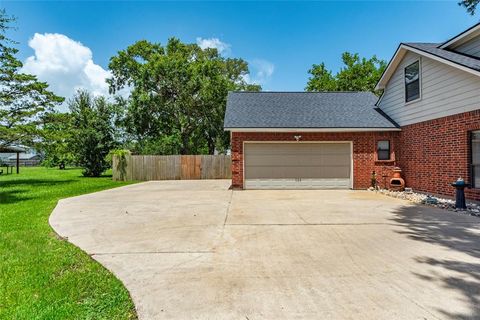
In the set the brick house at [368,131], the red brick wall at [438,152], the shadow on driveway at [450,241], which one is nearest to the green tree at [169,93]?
the brick house at [368,131]

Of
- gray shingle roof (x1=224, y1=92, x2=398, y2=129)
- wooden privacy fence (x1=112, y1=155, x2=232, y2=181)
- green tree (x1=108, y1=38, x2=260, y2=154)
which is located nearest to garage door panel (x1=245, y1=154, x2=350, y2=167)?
gray shingle roof (x1=224, y1=92, x2=398, y2=129)

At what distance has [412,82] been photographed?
10.8 meters

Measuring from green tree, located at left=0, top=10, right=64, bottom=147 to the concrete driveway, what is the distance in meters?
10.4

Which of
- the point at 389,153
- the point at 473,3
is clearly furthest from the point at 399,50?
the point at 389,153

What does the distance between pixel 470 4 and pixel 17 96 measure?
22526 millimetres

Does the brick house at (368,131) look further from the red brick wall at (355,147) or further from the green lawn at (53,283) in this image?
the green lawn at (53,283)

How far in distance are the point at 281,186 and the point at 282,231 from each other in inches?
290

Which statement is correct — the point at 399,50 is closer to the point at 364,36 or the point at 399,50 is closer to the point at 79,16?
the point at 364,36

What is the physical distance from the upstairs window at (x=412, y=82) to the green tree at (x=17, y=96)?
1778cm

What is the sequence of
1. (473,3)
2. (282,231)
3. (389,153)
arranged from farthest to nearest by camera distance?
(389,153) < (473,3) < (282,231)

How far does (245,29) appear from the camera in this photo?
56.9 feet

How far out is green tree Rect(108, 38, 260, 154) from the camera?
23156mm

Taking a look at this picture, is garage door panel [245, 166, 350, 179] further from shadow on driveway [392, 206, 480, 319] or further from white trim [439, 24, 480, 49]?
white trim [439, 24, 480, 49]

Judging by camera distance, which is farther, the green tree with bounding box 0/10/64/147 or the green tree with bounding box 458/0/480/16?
the green tree with bounding box 0/10/64/147
